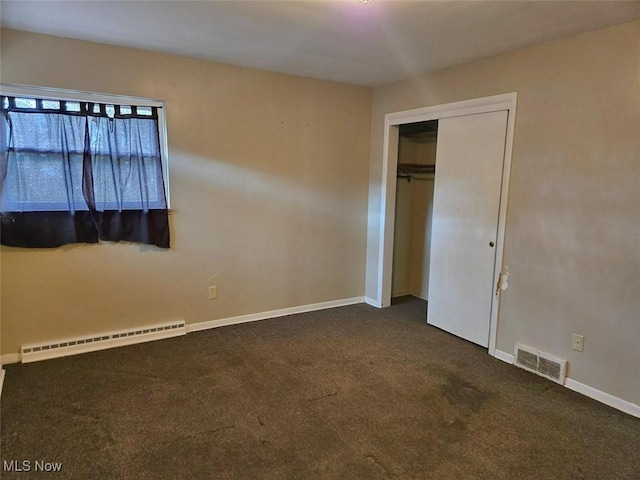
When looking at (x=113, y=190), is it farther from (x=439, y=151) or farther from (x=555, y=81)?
(x=555, y=81)

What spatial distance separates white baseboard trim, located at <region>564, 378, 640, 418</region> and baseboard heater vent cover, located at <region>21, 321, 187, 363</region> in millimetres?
3071

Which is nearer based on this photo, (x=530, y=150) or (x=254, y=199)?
(x=530, y=150)

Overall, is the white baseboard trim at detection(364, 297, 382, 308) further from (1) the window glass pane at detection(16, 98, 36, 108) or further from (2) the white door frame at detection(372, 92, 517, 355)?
(1) the window glass pane at detection(16, 98, 36, 108)

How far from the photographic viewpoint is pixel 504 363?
3086mm

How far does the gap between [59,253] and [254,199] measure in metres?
1.63

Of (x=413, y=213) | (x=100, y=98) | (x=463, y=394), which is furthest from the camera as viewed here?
(x=413, y=213)

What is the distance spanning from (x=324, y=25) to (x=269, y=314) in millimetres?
2637

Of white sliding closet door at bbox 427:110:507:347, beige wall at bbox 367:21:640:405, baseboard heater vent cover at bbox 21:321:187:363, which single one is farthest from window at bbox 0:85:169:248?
beige wall at bbox 367:21:640:405

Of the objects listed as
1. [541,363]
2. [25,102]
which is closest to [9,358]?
[25,102]

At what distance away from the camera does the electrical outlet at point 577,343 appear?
2.66 metres

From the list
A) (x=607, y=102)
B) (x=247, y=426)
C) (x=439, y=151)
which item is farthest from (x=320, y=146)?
(x=247, y=426)

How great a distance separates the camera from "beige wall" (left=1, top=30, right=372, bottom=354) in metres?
2.94

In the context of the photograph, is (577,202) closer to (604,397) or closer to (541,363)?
(541,363)

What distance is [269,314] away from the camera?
13.0ft
